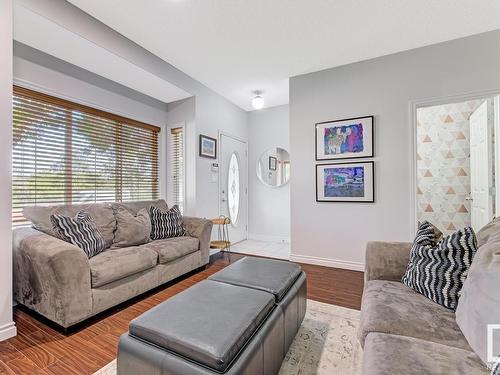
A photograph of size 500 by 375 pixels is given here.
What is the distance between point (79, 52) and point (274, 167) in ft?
11.2

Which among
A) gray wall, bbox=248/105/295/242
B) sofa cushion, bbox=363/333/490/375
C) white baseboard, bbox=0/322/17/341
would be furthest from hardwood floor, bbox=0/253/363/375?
gray wall, bbox=248/105/295/242

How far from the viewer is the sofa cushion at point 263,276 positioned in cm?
155

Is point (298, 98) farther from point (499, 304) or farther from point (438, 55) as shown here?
point (499, 304)

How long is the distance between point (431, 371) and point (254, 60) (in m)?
3.26

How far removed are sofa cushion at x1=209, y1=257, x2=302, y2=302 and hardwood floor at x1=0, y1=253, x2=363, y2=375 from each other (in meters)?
0.77

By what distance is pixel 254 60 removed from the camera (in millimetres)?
3121

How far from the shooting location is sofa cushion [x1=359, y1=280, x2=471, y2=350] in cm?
109

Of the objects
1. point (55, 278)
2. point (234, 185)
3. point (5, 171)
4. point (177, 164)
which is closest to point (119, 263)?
point (55, 278)

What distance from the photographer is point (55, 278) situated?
174cm

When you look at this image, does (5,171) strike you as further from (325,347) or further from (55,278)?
(325,347)

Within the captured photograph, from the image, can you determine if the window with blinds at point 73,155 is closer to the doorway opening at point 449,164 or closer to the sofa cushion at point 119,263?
Answer: the sofa cushion at point 119,263

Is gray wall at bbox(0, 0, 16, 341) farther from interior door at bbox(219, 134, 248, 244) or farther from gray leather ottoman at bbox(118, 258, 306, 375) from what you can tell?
interior door at bbox(219, 134, 248, 244)

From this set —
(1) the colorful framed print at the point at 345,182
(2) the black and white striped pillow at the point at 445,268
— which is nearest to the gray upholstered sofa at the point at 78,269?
(1) the colorful framed print at the point at 345,182

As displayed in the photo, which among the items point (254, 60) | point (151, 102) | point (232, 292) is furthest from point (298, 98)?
point (232, 292)
